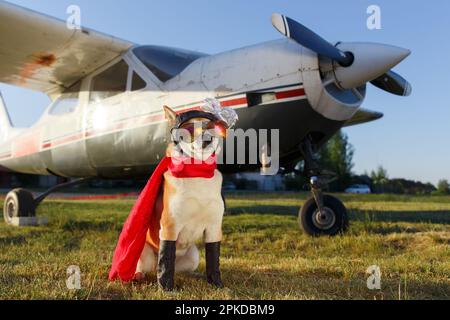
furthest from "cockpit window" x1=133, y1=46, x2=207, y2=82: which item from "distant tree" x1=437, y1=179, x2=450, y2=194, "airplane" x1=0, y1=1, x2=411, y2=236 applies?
"distant tree" x1=437, y1=179, x2=450, y2=194

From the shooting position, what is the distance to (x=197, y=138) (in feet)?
7.63

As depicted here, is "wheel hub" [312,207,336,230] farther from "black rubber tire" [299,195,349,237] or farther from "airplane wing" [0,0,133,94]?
"airplane wing" [0,0,133,94]

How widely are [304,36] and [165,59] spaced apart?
2232mm

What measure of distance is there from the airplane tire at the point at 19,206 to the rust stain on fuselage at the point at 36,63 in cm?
214

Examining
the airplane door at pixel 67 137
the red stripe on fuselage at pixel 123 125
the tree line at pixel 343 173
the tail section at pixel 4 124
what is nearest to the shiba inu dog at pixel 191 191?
the red stripe on fuselage at pixel 123 125

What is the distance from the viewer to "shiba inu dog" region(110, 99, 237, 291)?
7.50 feet

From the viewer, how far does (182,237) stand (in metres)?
2.40

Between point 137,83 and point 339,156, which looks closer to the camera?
point 137,83

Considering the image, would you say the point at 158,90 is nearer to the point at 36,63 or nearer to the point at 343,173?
the point at 36,63

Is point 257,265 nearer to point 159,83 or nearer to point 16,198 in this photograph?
point 159,83

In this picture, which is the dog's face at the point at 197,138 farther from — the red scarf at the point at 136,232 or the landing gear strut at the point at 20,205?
the landing gear strut at the point at 20,205

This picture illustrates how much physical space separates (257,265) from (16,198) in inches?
222

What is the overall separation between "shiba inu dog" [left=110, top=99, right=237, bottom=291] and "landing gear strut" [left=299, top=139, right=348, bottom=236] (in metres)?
2.75

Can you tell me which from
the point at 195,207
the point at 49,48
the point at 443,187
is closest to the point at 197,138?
the point at 195,207
